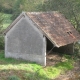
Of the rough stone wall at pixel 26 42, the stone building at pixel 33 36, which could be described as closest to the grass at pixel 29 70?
the rough stone wall at pixel 26 42

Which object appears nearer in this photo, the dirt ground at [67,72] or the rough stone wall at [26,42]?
the dirt ground at [67,72]

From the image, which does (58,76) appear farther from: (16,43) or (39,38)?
(16,43)

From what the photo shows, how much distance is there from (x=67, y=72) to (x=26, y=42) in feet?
14.4

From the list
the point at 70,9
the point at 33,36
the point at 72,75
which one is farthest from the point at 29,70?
the point at 70,9

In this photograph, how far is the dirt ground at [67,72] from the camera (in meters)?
20.0

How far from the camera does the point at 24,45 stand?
72.7 ft

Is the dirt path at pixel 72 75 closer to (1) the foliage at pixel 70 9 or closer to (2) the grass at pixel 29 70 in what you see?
(2) the grass at pixel 29 70

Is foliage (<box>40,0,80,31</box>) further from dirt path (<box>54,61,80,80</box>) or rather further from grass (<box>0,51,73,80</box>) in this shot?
dirt path (<box>54,61,80,80</box>)

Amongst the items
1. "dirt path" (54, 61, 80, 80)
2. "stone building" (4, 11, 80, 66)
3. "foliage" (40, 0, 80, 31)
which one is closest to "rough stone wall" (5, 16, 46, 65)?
"stone building" (4, 11, 80, 66)

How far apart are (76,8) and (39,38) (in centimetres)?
928

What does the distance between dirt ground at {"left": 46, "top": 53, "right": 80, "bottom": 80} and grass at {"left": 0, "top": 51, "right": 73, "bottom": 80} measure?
442mm

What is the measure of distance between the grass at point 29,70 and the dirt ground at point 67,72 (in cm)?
44

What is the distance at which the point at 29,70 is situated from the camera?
1889 cm

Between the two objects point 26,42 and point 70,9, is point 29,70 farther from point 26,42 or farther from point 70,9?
point 70,9
